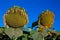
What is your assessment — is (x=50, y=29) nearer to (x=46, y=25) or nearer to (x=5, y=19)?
(x=46, y=25)

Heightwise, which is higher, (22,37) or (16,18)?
(16,18)

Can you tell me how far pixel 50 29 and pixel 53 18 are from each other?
0.41 ft

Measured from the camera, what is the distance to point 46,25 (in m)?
2.21

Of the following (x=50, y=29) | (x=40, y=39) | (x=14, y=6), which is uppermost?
(x=14, y=6)

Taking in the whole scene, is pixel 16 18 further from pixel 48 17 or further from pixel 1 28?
pixel 48 17

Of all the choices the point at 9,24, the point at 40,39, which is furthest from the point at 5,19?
the point at 40,39

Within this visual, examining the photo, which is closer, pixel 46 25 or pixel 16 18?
pixel 16 18

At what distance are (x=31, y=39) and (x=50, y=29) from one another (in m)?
0.22

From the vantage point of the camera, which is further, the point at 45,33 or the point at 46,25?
the point at 46,25

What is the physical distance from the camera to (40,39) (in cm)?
201

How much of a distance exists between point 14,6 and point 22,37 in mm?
295

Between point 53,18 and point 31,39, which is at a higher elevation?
point 53,18

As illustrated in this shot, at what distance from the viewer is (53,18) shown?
2232 millimetres

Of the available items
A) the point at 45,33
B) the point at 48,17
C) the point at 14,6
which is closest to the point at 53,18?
the point at 48,17
